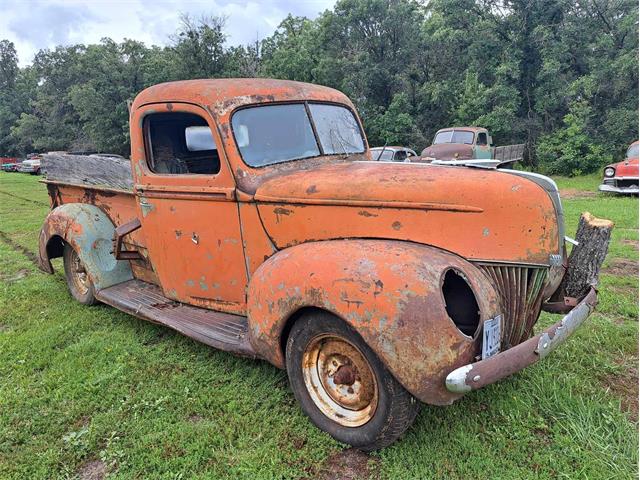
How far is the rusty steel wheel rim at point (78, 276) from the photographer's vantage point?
4664 mm

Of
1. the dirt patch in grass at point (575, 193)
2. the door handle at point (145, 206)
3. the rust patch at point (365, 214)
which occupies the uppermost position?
the rust patch at point (365, 214)

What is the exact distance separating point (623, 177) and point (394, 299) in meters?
11.4

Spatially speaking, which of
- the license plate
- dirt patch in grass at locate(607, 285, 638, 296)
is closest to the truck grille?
the license plate

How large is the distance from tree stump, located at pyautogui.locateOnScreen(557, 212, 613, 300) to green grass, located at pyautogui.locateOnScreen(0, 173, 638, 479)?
693 millimetres

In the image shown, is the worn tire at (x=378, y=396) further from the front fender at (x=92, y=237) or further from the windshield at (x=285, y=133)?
the front fender at (x=92, y=237)

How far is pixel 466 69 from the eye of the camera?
70.5ft

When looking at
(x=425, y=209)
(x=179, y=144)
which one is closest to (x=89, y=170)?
(x=179, y=144)

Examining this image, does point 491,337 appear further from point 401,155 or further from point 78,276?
point 401,155

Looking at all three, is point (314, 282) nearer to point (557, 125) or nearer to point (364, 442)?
point (364, 442)

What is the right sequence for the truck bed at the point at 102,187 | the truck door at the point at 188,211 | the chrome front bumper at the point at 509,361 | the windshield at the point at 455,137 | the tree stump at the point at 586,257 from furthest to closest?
the windshield at the point at 455,137 < the truck bed at the point at 102,187 < the truck door at the point at 188,211 < the tree stump at the point at 586,257 < the chrome front bumper at the point at 509,361

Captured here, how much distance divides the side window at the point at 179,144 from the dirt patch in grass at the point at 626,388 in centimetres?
312

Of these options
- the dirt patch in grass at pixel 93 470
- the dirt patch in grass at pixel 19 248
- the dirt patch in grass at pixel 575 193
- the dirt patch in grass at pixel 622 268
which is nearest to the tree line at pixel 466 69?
the dirt patch in grass at pixel 575 193

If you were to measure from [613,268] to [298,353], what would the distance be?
4.57 m

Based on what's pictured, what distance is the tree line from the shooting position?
1856 cm
